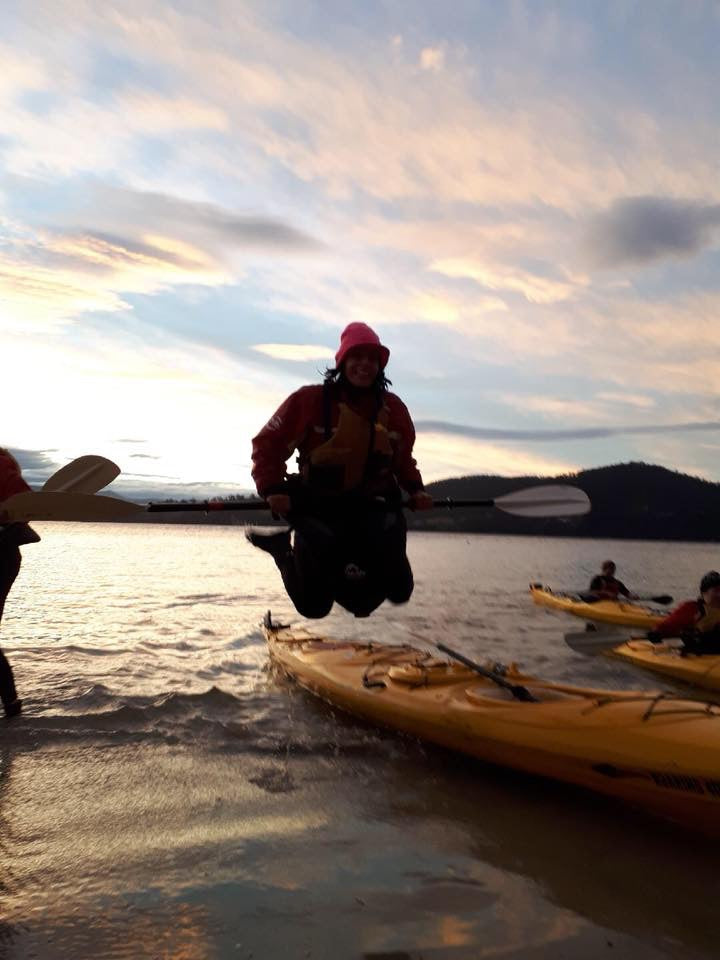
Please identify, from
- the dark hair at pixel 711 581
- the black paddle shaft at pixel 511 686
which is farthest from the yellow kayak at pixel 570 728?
the dark hair at pixel 711 581

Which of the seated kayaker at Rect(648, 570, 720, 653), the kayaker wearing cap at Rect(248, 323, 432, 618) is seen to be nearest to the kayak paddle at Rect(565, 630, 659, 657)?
the seated kayaker at Rect(648, 570, 720, 653)

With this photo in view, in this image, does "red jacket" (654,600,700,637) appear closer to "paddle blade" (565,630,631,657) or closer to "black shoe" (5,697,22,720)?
"paddle blade" (565,630,631,657)

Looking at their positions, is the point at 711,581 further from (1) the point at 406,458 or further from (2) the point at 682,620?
(1) the point at 406,458

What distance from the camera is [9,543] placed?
6.57m

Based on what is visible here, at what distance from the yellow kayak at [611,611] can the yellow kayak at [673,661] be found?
364 cm

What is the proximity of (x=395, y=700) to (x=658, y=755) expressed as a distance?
276 cm

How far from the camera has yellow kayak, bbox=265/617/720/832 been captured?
4949mm

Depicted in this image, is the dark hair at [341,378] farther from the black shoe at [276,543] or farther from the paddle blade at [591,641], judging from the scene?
the paddle blade at [591,641]

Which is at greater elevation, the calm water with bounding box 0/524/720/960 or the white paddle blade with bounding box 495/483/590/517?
the white paddle blade with bounding box 495/483/590/517

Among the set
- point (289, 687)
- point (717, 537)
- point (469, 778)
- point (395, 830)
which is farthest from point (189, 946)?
point (717, 537)

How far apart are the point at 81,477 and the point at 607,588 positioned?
48.6 ft

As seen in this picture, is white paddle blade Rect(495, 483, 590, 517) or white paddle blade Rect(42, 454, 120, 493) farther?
white paddle blade Rect(495, 483, 590, 517)

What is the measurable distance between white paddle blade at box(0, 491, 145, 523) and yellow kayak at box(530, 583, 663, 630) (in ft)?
41.7

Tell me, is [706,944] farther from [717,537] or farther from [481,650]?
[717,537]
